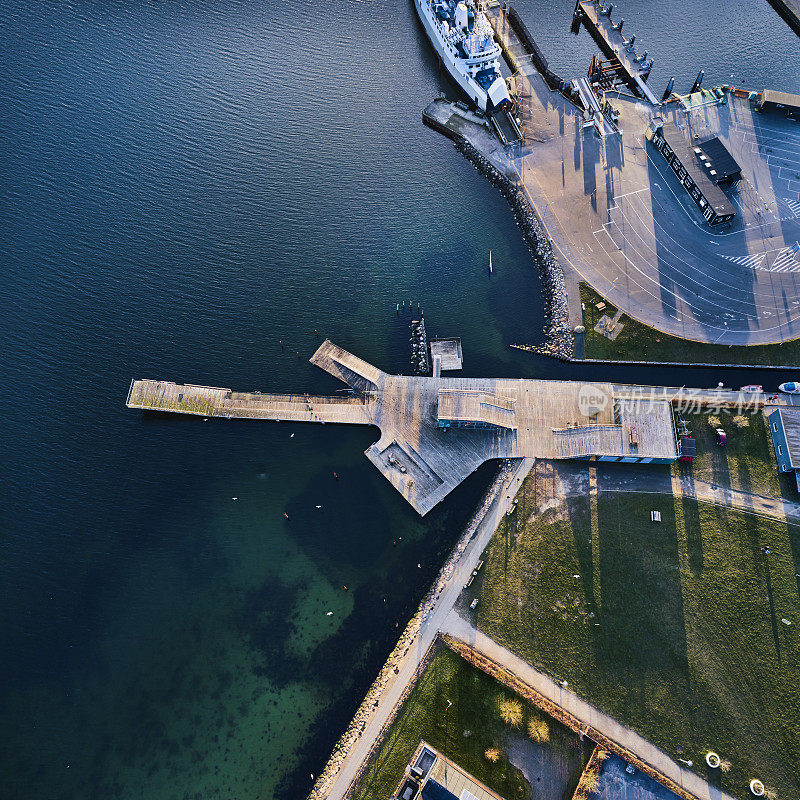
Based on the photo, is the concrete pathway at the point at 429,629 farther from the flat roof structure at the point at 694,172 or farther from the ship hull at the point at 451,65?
the ship hull at the point at 451,65

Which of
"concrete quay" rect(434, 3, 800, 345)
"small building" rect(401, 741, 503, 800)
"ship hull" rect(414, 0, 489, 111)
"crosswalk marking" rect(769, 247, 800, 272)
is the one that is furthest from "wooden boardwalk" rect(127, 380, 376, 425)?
"crosswalk marking" rect(769, 247, 800, 272)

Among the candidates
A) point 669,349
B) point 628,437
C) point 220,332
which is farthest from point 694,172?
point 220,332

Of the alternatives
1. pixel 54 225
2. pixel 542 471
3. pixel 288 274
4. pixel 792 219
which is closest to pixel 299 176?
pixel 288 274

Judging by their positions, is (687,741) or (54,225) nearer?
(687,741)

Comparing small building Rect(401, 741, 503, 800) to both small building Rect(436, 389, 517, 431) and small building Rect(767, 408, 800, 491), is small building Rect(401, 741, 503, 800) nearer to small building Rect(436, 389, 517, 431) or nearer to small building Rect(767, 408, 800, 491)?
small building Rect(436, 389, 517, 431)

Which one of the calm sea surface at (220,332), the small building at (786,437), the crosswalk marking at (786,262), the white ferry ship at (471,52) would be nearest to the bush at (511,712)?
the calm sea surface at (220,332)

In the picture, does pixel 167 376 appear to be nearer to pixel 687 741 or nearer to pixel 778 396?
pixel 687 741

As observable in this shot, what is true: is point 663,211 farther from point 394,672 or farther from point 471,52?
point 394,672
